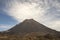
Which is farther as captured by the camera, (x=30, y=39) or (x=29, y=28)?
(x=29, y=28)

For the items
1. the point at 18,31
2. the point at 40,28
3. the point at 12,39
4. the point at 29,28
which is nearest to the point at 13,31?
the point at 18,31

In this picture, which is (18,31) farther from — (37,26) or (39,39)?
(39,39)

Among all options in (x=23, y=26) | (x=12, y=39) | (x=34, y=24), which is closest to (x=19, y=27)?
(x=23, y=26)

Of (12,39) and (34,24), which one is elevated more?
(34,24)

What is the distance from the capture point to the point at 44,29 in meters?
189

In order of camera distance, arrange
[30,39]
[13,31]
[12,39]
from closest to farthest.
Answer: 1. [30,39]
2. [12,39]
3. [13,31]

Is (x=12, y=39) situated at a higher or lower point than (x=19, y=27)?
lower

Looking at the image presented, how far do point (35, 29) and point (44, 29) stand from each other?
1053 cm

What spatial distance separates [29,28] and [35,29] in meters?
7.19

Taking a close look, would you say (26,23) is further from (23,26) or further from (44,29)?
(44,29)

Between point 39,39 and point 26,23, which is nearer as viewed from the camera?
point 39,39

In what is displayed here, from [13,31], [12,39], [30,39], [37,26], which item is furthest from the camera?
[37,26]

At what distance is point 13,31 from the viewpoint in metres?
183

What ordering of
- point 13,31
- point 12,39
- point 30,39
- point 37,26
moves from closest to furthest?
point 30,39 < point 12,39 < point 13,31 < point 37,26
